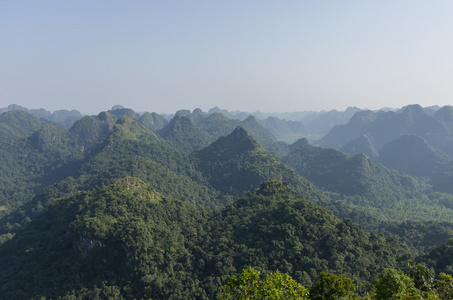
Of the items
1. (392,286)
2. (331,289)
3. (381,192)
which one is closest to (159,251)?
(331,289)

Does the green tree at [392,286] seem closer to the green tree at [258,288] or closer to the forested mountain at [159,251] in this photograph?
the green tree at [258,288]

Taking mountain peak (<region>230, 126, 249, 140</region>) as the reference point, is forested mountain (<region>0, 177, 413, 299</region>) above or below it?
below

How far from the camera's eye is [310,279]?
5744 centimetres

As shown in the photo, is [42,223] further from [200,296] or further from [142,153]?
[142,153]

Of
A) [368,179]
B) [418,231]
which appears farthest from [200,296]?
[368,179]

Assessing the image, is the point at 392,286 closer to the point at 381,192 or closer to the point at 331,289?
the point at 331,289

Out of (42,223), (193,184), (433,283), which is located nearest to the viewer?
(433,283)

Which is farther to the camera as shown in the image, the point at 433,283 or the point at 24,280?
the point at 24,280

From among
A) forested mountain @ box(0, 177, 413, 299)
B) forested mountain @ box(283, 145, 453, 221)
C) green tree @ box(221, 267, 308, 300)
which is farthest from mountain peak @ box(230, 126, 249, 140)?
green tree @ box(221, 267, 308, 300)

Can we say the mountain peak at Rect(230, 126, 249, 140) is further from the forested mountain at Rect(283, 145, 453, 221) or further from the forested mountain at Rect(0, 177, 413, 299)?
the forested mountain at Rect(0, 177, 413, 299)

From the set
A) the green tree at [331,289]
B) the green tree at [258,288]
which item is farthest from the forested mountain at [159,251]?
the green tree at [258,288]

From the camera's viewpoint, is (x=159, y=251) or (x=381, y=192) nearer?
(x=159, y=251)

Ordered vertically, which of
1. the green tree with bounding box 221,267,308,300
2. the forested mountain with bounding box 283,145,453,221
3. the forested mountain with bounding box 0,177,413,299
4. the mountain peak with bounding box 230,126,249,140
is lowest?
the forested mountain with bounding box 283,145,453,221

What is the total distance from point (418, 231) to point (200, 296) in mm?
95691
